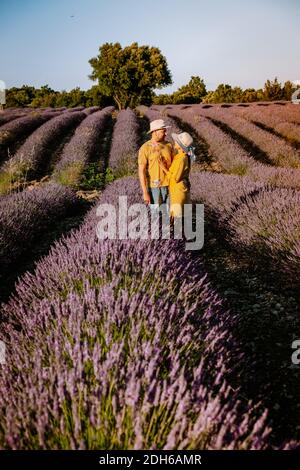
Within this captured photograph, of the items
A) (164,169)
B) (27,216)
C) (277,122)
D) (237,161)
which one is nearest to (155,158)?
(164,169)

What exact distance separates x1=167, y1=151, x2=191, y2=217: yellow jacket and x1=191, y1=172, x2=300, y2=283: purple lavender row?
701mm

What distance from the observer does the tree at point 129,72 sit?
32219mm

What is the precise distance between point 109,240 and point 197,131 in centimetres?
1264

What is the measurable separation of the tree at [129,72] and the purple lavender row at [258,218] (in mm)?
28696

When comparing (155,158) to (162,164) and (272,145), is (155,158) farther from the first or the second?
(272,145)

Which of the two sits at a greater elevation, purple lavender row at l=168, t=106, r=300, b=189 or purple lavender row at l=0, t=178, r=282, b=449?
purple lavender row at l=168, t=106, r=300, b=189

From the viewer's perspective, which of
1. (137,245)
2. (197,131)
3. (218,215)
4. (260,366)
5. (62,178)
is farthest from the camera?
(197,131)

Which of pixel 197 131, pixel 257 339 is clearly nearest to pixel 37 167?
pixel 197 131

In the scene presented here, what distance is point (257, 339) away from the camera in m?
2.62

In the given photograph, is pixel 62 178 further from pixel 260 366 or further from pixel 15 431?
pixel 15 431

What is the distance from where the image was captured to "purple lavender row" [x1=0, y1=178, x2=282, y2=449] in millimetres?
1185

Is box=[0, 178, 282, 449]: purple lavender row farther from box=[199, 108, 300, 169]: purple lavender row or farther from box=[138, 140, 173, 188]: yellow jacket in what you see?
box=[199, 108, 300, 169]: purple lavender row

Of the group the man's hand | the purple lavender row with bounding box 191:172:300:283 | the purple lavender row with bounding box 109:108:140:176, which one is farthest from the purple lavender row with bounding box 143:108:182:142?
the man's hand
